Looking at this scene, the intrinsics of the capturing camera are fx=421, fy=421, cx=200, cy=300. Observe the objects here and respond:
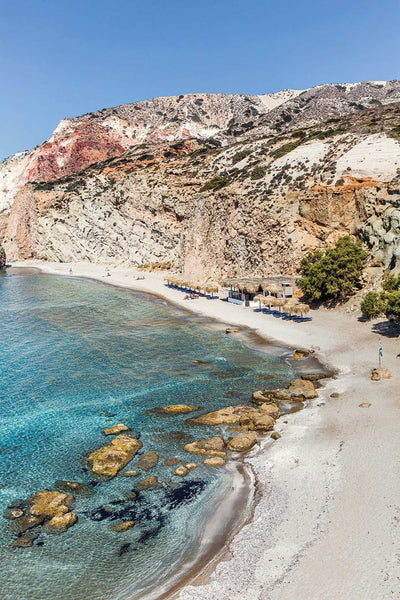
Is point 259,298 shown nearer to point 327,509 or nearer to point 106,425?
point 106,425

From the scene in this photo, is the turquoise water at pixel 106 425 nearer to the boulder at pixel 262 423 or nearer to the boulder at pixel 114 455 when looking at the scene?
the boulder at pixel 114 455

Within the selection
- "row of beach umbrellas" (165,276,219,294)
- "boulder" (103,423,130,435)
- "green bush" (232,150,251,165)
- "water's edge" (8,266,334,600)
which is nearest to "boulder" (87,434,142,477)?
"boulder" (103,423,130,435)

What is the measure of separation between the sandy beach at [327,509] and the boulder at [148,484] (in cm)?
366

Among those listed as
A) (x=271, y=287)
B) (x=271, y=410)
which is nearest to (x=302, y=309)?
(x=271, y=287)

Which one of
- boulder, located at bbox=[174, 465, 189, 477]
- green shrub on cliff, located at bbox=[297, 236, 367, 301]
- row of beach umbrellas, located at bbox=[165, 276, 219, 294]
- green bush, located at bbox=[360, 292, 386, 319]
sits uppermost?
green shrub on cliff, located at bbox=[297, 236, 367, 301]

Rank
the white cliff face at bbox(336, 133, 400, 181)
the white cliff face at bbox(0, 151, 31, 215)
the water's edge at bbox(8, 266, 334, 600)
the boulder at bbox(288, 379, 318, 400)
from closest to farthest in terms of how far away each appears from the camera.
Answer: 1. the water's edge at bbox(8, 266, 334, 600)
2. the boulder at bbox(288, 379, 318, 400)
3. the white cliff face at bbox(336, 133, 400, 181)
4. the white cliff face at bbox(0, 151, 31, 215)

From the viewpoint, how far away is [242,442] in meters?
17.7

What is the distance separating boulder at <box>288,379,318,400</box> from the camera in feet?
72.2

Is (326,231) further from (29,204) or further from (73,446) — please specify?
(29,204)

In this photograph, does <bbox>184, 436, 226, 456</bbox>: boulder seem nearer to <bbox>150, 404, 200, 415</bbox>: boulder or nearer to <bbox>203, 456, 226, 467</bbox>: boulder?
<bbox>203, 456, 226, 467</bbox>: boulder

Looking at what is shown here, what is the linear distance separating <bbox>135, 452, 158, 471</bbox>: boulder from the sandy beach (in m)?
3.81

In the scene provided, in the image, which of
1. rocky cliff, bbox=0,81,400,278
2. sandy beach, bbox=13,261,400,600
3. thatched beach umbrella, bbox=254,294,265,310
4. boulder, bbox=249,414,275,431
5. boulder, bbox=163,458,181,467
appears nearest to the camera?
sandy beach, bbox=13,261,400,600

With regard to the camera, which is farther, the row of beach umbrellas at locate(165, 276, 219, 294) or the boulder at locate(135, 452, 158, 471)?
the row of beach umbrellas at locate(165, 276, 219, 294)

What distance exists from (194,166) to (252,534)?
8347cm
